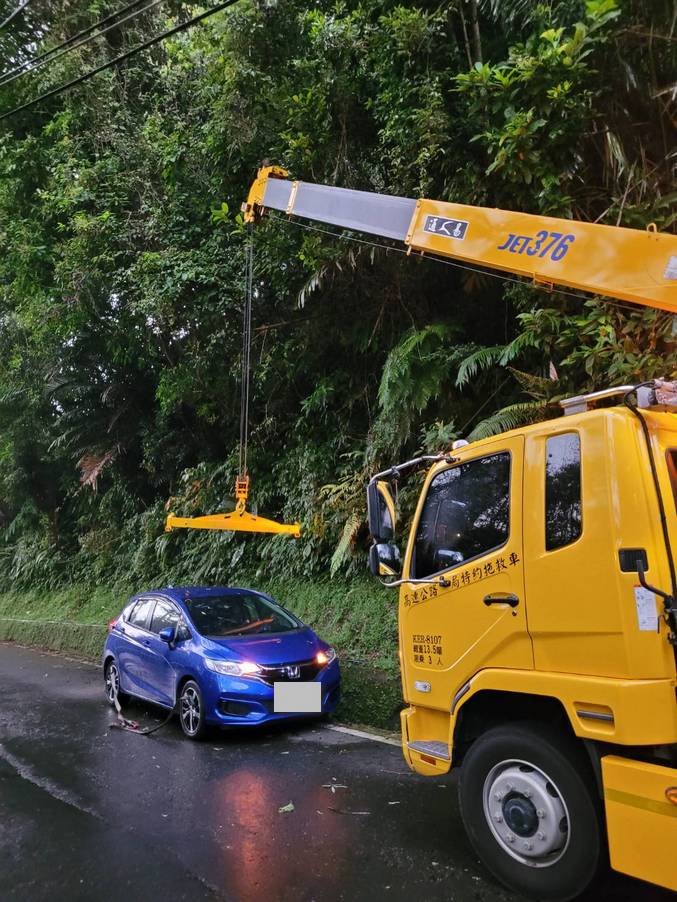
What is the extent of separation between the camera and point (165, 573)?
13.4 m

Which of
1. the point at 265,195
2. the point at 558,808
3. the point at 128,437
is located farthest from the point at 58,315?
the point at 558,808

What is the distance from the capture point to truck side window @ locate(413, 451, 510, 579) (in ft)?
11.4

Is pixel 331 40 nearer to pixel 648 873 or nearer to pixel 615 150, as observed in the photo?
pixel 615 150

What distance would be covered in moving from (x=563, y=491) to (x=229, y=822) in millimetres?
3208

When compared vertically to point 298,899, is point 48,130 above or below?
above

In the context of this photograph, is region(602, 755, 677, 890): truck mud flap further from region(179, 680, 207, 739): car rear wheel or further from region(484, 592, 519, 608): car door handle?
region(179, 680, 207, 739): car rear wheel

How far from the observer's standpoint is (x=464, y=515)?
3721 millimetres

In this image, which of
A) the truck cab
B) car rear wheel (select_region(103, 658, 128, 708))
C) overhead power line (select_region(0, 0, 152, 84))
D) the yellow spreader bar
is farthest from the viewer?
car rear wheel (select_region(103, 658, 128, 708))

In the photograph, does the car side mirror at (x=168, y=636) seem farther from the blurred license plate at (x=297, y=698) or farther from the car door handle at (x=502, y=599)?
the car door handle at (x=502, y=599)

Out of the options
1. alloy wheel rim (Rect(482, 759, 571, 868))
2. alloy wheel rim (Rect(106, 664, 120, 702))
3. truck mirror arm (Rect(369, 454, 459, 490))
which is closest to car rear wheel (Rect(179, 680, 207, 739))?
alloy wheel rim (Rect(106, 664, 120, 702))

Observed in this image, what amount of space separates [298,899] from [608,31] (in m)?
7.09

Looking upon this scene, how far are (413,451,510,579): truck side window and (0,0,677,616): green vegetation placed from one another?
256 centimetres

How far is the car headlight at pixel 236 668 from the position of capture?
602 centimetres

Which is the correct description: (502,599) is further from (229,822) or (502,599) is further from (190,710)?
(190,710)
